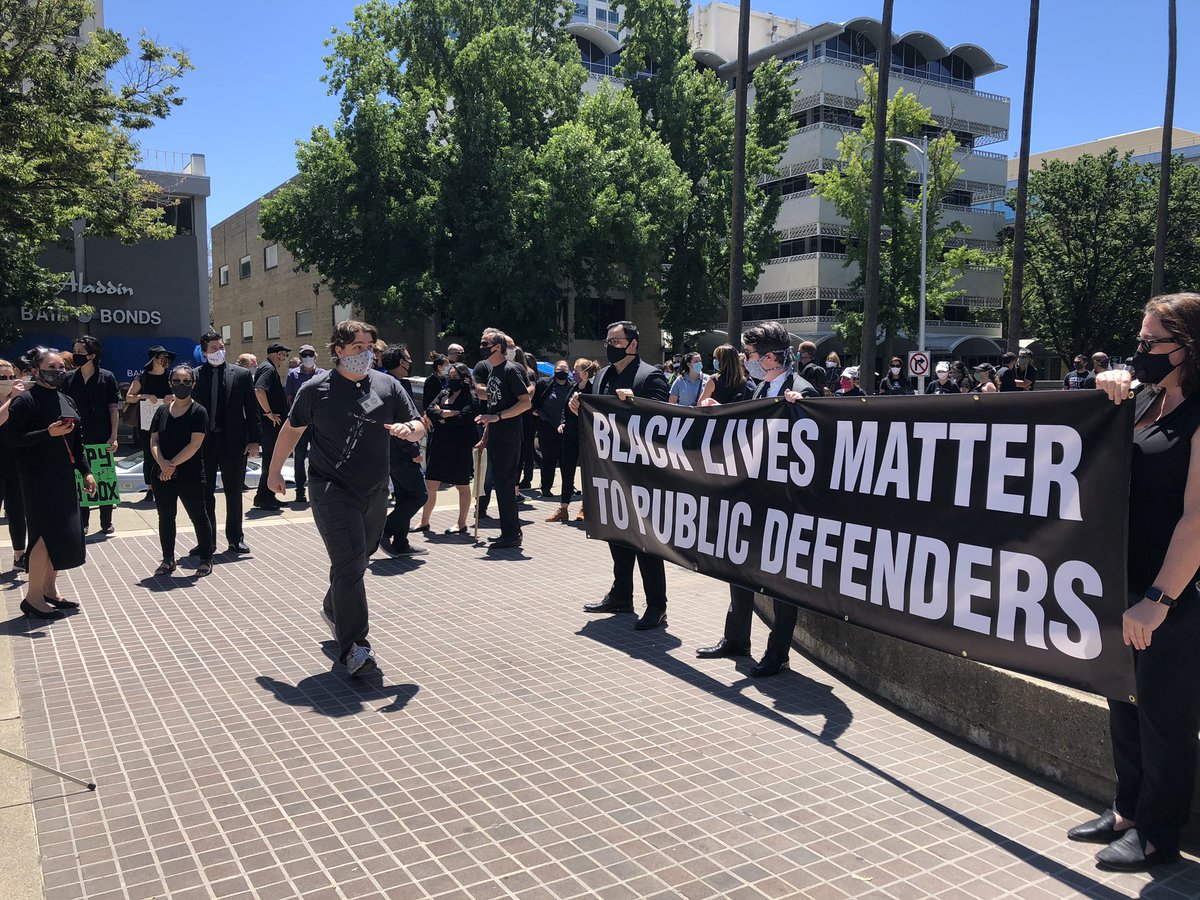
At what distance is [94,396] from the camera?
33.2 ft

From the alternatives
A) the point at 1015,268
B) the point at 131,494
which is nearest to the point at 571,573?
the point at 131,494

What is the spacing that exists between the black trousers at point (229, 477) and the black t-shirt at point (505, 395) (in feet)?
7.94

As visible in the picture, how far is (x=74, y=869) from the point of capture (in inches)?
131

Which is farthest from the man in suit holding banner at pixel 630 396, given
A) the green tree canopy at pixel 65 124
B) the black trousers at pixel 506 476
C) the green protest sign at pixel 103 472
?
the green tree canopy at pixel 65 124

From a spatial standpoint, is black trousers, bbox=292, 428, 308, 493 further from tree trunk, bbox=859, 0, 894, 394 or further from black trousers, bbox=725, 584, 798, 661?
tree trunk, bbox=859, 0, 894, 394

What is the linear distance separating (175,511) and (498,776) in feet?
16.9

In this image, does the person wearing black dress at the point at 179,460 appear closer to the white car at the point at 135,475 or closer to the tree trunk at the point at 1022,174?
the white car at the point at 135,475

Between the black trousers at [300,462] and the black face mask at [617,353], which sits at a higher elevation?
the black face mask at [617,353]

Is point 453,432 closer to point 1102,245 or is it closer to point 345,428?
point 345,428

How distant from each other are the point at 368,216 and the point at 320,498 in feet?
89.9

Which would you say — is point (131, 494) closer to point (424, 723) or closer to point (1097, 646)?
point (424, 723)

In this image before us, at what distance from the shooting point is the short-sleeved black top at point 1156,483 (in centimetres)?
318

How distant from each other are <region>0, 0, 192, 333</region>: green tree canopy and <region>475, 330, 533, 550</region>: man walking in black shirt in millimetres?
10777

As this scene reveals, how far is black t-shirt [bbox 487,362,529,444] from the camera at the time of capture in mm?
8961
